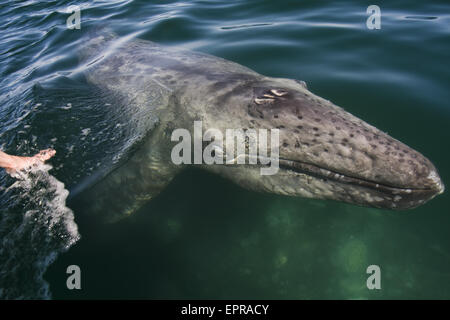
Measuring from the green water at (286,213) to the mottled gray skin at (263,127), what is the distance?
488 mm

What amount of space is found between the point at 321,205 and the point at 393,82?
3.70 m

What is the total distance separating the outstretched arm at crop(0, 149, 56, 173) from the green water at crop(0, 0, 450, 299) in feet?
0.90

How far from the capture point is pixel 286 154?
4.65 meters

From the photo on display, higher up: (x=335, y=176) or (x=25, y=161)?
(x=25, y=161)

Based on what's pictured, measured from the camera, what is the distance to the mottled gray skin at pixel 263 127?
13.4 ft

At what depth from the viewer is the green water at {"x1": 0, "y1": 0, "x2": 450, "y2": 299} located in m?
4.43

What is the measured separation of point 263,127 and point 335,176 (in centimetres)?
122

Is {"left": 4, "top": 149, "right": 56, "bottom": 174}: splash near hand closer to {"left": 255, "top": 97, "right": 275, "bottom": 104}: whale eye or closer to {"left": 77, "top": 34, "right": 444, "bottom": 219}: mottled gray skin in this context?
{"left": 77, "top": 34, "right": 444, "bottom": 219}: mottled gray skin

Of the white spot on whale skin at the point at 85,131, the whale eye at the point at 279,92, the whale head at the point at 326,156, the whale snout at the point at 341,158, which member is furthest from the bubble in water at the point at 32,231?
the whale eye at the point at 279,92

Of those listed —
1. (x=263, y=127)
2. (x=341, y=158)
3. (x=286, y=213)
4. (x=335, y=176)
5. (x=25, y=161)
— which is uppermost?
(x=263, y=127)

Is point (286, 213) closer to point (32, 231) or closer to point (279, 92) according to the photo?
point (279, 92)

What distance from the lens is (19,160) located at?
17.6 feet

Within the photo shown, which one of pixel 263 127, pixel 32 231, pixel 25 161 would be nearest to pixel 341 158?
pixel 263 127

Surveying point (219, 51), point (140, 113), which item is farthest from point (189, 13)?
point (140, 113)
